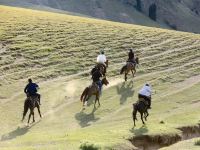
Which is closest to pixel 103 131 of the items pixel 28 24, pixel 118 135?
pixel 118 135

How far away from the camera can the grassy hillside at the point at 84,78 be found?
32716 mm

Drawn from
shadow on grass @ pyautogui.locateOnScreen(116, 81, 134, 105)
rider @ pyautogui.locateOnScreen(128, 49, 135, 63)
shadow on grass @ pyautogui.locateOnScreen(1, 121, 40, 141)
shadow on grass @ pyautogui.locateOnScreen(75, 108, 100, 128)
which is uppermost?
rider @ pyautogui.locateOnScreen(128, 49, 135, 63)

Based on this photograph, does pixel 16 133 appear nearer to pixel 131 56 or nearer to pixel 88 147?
pixel 88 147

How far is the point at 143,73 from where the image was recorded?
171 ft

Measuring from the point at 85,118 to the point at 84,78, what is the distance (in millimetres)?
11971

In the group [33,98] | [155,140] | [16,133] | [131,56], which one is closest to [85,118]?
[33,98]

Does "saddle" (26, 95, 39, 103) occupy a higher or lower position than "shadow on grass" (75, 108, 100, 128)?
higher

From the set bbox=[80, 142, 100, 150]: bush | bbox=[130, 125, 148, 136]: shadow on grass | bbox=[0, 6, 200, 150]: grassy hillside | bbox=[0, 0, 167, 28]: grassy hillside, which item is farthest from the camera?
bbox=[0, 0, 167, 28]: grassy hillside

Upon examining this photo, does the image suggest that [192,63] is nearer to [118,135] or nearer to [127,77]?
[127,77]

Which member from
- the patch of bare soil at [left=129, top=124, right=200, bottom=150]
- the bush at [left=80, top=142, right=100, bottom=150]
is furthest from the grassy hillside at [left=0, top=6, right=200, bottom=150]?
the bush at [left=80, top=142, right=100, bottom=150]

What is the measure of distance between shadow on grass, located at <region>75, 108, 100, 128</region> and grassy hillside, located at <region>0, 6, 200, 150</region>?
7 centimetres

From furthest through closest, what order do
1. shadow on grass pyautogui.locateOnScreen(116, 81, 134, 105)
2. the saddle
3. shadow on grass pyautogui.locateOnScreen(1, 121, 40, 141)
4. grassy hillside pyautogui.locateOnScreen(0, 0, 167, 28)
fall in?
1. grassy hillside pyautogui.locateOnScreen(0, 0, 167, 28)
2. shadow on grass pyautogui.locateOnScreen(116, 81, 134, 105)
3. the saddle
4. shadow on grass pyautogui.locateOnScreen(1, 121, 40, 141)

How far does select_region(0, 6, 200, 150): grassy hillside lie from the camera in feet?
107

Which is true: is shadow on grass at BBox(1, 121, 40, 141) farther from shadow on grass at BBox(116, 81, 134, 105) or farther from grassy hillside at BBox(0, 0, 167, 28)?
grassy hillside at BBox(0, 0, 167, 28)
